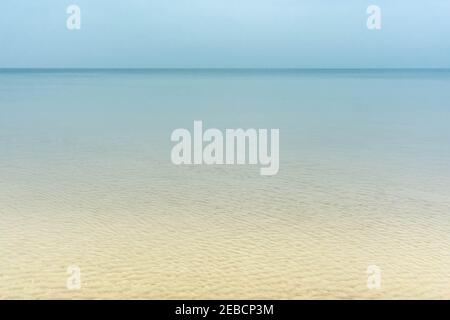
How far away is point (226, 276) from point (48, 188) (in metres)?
3.48

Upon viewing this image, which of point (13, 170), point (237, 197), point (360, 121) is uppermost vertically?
point (360, 121)

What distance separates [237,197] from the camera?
20.9ft

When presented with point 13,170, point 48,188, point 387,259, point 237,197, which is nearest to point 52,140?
point 13,170

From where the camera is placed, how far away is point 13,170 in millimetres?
7789

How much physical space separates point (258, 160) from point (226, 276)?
14.2 ft

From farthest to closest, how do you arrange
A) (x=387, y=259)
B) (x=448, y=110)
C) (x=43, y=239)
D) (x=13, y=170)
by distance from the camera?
1. (x=448, y=110)
2. (x=13, y=170)
3. (x=43, y=239)
4. (x=387, y=259)

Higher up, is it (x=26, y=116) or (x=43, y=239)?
(x=26, y=116)

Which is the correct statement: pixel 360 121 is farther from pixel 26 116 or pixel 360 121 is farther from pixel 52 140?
pixel 26 116

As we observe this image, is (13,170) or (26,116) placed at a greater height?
(26,116)

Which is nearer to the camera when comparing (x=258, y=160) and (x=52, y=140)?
(x=258, y=160)
